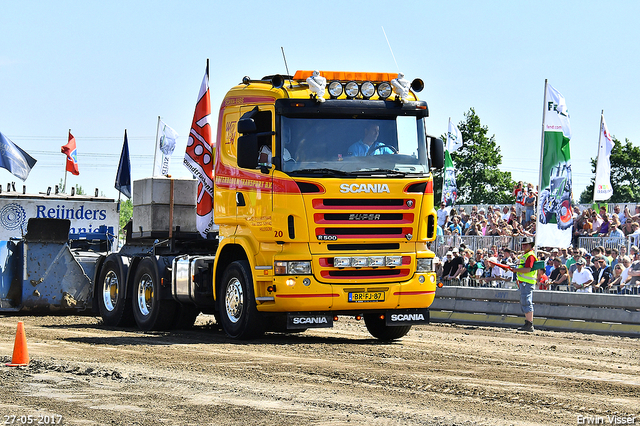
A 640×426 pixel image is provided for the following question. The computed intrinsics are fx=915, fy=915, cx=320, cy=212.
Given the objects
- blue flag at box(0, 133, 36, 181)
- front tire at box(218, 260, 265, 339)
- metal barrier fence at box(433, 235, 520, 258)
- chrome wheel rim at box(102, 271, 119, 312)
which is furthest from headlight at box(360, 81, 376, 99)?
blue flag at box(0, 133, 36, 181)

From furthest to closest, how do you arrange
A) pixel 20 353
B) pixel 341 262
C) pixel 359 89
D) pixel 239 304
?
1. pixel 239 304
2. pixel 359 89
3. pixel 341 262
4. pixel 20 353

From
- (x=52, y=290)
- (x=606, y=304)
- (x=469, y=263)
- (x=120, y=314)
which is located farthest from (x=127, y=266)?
(x=469, y=263)

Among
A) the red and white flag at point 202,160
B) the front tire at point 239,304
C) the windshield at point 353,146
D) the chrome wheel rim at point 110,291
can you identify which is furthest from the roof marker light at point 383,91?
the chrome wheel rim at point 110,291

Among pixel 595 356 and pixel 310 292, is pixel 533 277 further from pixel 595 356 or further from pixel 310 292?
pixel 310 292

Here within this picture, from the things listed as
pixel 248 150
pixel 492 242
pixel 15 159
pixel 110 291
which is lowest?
pixel 110 291

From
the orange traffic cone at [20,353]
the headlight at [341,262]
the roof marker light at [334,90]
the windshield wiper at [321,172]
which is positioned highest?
the roof marker light at [334,90]

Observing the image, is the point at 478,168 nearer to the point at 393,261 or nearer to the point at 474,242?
the point at 474,242

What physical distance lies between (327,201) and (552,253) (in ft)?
36.7

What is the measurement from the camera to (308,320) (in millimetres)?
12117

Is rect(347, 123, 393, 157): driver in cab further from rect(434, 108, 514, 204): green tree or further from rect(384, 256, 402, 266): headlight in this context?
rect(434, 108, 514, 204): green tree

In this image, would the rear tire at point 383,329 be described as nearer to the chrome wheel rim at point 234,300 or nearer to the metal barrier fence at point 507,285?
the chrome wheel rim at point 234,300

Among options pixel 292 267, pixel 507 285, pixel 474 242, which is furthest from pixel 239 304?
pixel 474 242

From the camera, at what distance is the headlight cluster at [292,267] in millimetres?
11898

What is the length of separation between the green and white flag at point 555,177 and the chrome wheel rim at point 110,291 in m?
8.41
